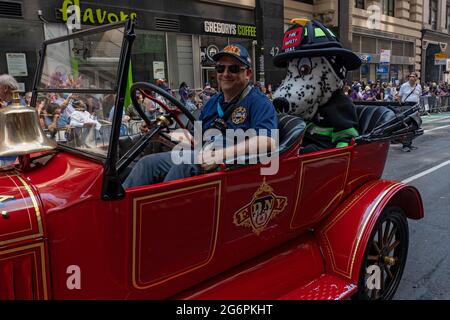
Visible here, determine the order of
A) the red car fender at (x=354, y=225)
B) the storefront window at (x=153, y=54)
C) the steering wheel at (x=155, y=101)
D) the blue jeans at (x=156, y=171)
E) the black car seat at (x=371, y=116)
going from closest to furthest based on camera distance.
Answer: the blue jeans at (x=156, y=171)
the steering wheel at (x=155, y=101)
the red car fender at (x=354, y=225)
the black car seat at (x=371, y=116)
the storefront window at (x=153, y=54)

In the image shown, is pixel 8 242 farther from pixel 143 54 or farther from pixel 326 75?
pixel 143 54

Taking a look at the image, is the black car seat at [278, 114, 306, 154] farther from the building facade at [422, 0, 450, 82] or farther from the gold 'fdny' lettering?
the building facade at [422, 0, 450, 82]

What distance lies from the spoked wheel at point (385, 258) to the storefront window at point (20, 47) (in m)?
8.58

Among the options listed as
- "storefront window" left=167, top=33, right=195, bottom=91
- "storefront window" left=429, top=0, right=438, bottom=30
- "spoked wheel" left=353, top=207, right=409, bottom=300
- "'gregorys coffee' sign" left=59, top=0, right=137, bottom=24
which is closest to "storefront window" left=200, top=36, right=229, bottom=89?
"storefront window" left=167, top=33, right=195, bottom=91

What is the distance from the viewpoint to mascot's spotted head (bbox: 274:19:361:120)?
300 cm

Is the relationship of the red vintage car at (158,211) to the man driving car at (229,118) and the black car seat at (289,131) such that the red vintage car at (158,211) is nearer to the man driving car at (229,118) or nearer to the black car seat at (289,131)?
the black car seat at (289,131)

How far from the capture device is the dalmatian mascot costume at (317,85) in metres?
2.96

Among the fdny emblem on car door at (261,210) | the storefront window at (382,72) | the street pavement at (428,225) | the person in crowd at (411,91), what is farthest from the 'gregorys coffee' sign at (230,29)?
the fdny emblem on car door at (261,210)

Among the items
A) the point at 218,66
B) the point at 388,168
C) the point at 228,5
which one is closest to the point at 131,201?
the point at 218,66

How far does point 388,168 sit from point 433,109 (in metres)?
12.3

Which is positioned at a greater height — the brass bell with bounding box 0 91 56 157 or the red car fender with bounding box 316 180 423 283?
the brass bell with bounding box 0 91 56 157

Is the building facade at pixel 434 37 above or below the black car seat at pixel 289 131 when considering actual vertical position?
above

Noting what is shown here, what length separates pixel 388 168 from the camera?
6.69 meters

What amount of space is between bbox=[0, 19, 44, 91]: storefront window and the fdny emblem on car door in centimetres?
844
